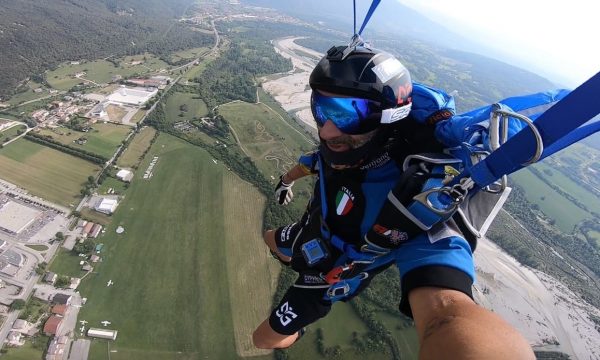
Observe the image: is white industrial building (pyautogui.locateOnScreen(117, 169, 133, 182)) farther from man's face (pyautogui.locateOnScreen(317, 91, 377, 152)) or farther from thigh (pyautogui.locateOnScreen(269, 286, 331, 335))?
man's face (pyautogui.locateOnScreen(317, 91, 377, 152))

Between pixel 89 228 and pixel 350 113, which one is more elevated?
pixel 350 113

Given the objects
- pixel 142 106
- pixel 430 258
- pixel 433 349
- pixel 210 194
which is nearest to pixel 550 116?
pixel 430 258

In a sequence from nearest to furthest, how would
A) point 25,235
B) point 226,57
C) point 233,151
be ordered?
point 25,235 < point 233,151 < point 226,57

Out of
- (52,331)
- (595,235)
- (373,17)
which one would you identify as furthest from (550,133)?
(373,17)

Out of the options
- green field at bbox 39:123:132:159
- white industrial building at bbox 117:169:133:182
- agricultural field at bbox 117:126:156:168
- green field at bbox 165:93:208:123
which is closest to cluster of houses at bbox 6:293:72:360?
white industrial building at bbox 117:169:133:182

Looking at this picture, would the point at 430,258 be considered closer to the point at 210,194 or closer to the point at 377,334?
the point at 377,334

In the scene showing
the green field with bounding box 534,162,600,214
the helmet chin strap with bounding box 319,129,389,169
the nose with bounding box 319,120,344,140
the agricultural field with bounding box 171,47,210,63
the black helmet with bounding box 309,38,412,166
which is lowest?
the green field with bounding box 534,162,600,214

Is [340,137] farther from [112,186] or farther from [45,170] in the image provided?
[45,170]
